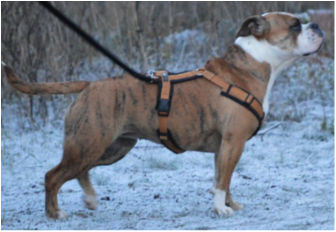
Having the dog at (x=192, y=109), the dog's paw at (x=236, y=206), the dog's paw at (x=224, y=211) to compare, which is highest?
the dog at (x=192, y=109)

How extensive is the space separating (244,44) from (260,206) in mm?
1209

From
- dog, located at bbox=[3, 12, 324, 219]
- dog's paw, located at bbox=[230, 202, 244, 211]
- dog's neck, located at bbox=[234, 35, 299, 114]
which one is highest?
dog's neck, located at bbox=[234, 35, 299, 114]

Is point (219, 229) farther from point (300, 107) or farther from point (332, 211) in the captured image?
point (300, 107)

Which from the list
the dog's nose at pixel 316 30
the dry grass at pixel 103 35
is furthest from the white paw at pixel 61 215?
the dry grass at pixel 103 35

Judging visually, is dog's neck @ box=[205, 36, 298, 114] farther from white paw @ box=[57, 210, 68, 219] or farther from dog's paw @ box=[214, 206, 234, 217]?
white paw @ box=[57, 210, 68, 219]

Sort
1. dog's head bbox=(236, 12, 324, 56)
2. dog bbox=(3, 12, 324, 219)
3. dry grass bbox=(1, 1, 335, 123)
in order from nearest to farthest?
dog bbox=(3, 12, 324, 219)
dog's head bbox=(236, 12, 324, 56)
dry grass bbox=(1, 1, 335, 123)

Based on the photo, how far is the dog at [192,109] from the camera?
3865mm

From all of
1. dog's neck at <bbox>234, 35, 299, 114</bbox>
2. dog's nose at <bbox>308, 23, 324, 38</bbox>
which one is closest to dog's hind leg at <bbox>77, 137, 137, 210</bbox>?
dog's neck at <bbox>234, 35, 299, 114</bbox>

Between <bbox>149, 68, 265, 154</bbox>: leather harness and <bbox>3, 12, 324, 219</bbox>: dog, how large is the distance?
0.03 meters

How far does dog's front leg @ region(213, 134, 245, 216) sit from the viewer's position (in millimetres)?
3977

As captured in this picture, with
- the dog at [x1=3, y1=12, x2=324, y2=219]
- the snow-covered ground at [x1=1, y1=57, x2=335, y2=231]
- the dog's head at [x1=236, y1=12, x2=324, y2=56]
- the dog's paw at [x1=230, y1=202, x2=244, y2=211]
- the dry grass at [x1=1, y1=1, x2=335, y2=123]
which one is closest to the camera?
the dog at [x1=3, y1=12, x2=324, y2=219]

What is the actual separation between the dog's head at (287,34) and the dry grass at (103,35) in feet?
11.9

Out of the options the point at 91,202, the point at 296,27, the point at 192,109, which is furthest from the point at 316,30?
the point at 91,202

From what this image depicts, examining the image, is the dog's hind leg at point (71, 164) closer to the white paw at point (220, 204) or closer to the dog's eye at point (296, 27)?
the white paw at point (220, 204)
